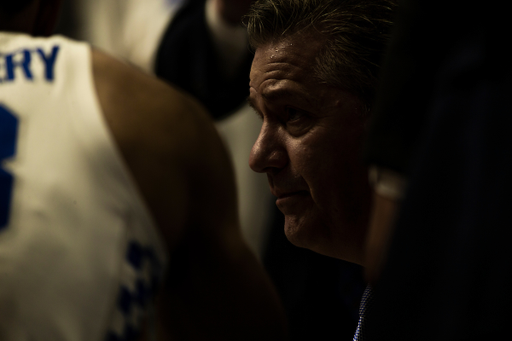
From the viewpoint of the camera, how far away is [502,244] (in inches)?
16.2

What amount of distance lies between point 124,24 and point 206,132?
217 cm

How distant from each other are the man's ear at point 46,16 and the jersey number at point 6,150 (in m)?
0.34

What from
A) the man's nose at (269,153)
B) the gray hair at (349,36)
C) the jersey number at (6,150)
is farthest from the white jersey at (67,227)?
the gray hair at (349,36)

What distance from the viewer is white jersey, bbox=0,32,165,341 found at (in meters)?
0.86

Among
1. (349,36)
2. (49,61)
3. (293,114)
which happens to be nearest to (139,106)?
(49,61)

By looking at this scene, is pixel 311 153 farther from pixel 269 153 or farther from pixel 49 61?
pixel 49 61

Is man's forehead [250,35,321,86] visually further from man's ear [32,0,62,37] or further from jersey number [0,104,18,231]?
man's ear [32,0,62,37]

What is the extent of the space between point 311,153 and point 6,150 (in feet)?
1.58

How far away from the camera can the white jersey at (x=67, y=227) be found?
86 centimetres

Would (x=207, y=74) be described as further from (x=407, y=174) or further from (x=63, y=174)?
(x=407, y=174)

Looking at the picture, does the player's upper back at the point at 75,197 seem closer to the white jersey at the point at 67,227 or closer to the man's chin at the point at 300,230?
the white jersey at the point at 67,227

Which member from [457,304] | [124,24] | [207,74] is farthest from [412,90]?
[124,24]

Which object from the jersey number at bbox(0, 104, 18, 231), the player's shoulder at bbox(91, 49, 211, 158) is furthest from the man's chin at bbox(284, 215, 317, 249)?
the jersey number at bbox(0, 104, 18, 231)

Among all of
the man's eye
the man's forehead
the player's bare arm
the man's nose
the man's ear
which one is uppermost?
the man's forehead
